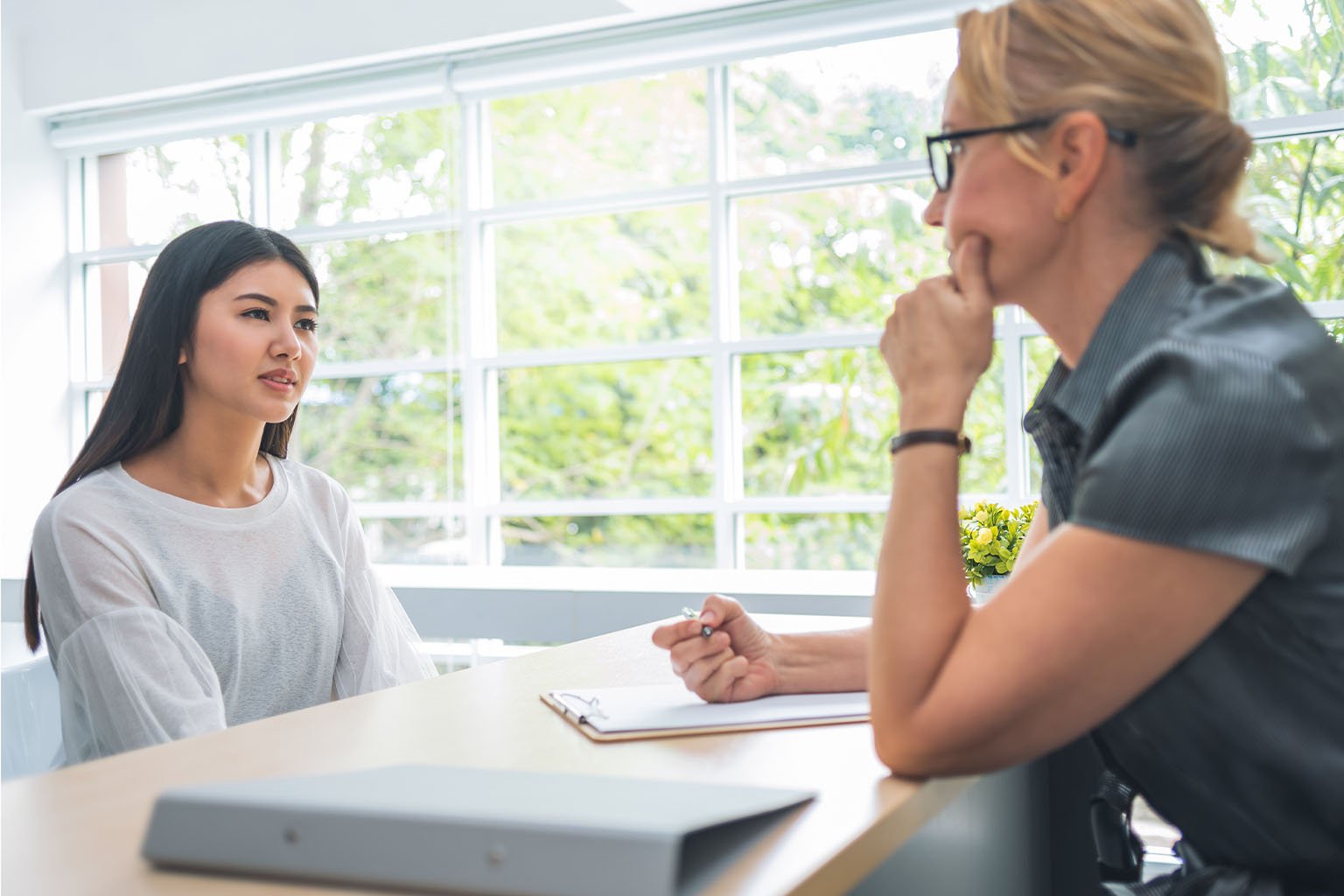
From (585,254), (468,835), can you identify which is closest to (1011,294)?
(468,835)

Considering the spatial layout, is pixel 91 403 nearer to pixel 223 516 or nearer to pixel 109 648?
pixel 223 516

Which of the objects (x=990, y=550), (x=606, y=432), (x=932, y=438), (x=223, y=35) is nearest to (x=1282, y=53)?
(x=990, y=550)

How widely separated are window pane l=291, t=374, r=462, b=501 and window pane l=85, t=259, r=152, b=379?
1149 mm

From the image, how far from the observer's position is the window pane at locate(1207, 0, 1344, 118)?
154 inches

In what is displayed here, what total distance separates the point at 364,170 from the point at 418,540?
5.65ft

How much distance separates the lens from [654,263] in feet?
19.8

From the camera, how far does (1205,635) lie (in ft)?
2.94

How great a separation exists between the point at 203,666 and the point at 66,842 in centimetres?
96

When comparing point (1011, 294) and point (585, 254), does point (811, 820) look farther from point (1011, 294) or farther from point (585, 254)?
point (585, 254)

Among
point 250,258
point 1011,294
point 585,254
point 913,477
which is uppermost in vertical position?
point 585,254

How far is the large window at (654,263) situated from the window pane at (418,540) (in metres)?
0.01

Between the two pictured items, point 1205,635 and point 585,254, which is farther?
point 585,254

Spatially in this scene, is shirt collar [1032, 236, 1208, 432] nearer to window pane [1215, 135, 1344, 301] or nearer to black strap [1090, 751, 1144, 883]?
black strap [1090, 751, 1144, 883]

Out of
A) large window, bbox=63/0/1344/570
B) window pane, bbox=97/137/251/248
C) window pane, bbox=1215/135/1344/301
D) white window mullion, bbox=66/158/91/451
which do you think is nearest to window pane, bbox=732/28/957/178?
large window, bbox=63/0/1344/570
